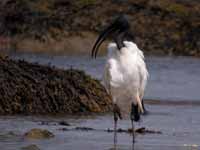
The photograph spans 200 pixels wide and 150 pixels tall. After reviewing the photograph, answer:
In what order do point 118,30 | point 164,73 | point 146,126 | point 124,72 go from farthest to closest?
point 164,73
point 146,126
point 118,30
point 124,72

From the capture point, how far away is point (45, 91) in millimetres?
17109

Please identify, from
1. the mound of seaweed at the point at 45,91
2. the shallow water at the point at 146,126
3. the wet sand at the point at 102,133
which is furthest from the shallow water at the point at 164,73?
the wet sand at the point at 102,133

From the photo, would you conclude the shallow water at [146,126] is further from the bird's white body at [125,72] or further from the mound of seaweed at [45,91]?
the bird's white body at [125,72]

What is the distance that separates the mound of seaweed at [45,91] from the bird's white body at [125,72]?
2.80 m

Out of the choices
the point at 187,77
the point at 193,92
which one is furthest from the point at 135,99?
the point at 187,77

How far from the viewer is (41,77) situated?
17344 mm

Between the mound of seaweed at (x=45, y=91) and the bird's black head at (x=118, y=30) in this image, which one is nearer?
the bird's black head at (x=118, y=30)

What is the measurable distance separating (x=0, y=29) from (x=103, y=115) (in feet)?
80.5

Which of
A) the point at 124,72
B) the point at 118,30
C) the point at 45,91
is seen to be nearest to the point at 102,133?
the point at 124,72

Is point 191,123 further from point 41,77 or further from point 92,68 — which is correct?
point 92,68

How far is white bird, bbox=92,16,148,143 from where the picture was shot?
14.2m

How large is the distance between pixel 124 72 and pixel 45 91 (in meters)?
3.12

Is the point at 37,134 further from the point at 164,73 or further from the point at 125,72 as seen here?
the point at 164,73

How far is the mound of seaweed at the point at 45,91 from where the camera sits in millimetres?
16906
